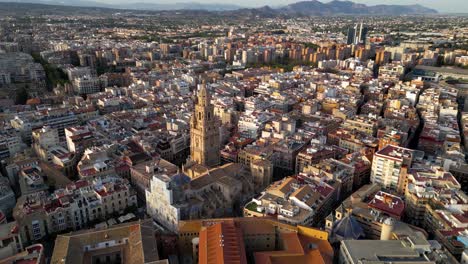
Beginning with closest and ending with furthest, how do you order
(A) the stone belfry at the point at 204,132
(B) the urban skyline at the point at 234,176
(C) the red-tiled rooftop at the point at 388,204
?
(B) the urban skyline at the point at 234,176, (C) the red-tiled rooftop at the point at 388,204, (A) the stone belfry at the point at 204,132

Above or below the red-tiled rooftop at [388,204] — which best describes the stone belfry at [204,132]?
above

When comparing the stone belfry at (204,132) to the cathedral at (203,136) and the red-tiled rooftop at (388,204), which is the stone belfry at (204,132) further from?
the red-tiled rooftop at (388,204)

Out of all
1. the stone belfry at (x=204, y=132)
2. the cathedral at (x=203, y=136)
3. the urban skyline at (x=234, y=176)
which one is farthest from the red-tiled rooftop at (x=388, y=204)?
the stone belfry at (x=204, y=132)

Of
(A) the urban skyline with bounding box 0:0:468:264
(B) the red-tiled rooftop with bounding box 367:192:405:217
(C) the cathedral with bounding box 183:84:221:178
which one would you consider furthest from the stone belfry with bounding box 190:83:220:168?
(B) the red-tiled rooftop with bounding box 367:192:405:217

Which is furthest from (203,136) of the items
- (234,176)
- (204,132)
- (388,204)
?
(388,204)

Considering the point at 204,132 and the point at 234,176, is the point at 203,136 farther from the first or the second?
the point at 234,176

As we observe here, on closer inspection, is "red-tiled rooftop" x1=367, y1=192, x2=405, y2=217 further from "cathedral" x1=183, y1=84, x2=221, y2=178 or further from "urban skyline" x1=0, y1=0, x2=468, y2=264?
"cathedral" x1=183, y1=84, x2=221, y2=178

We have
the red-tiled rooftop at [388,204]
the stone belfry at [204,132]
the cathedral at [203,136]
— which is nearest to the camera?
the red-tiled rooftop at [388,204]

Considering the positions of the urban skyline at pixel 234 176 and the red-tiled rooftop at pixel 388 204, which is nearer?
the urban skyline at pixel 234 176

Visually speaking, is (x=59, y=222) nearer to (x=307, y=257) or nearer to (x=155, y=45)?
(x=307, y=257)
